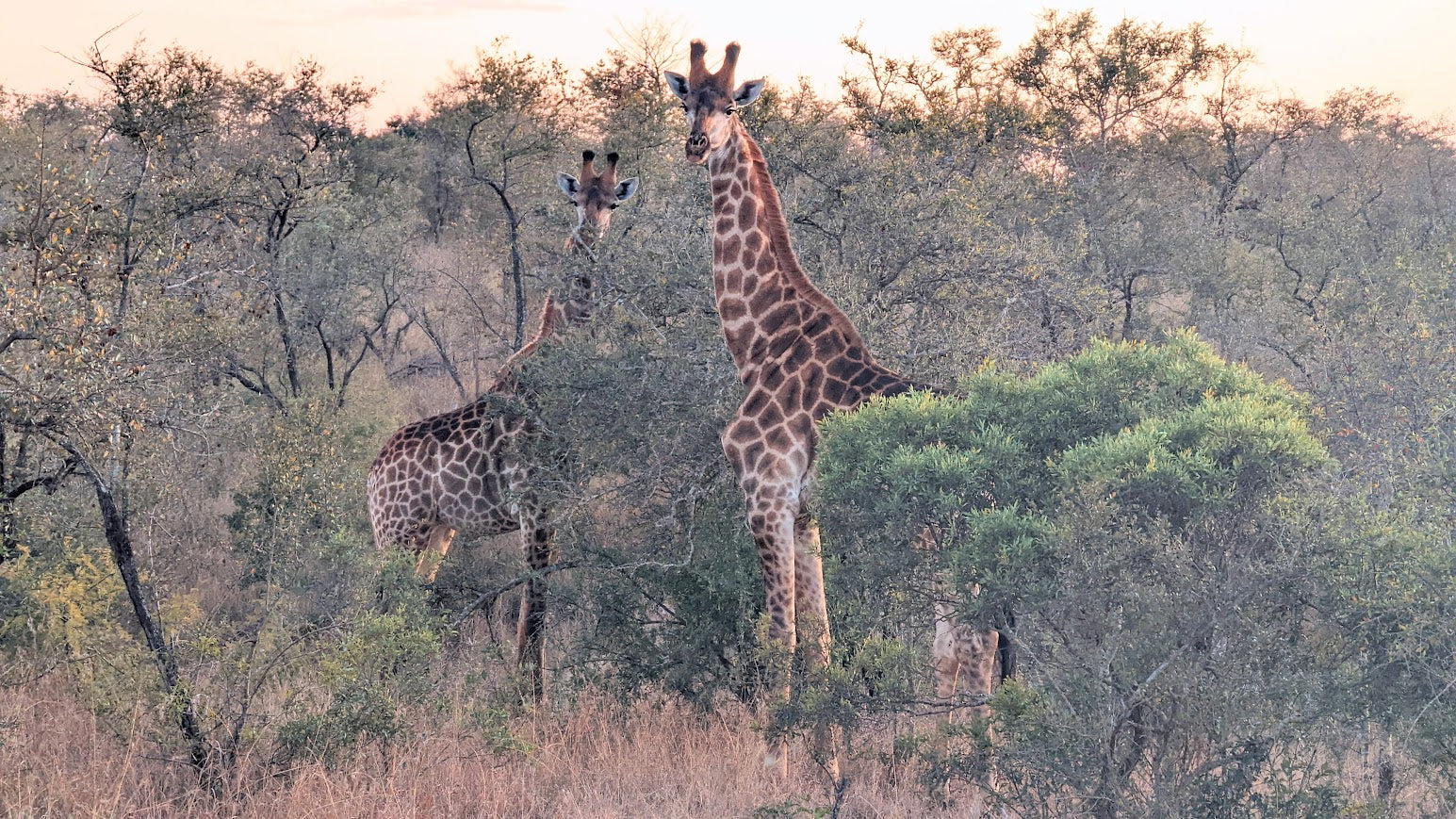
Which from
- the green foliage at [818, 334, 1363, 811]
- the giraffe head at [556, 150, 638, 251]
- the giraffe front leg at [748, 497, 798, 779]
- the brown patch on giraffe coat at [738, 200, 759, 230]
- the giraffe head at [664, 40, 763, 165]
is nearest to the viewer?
the green foliage at [818, 334, 1363, 811]

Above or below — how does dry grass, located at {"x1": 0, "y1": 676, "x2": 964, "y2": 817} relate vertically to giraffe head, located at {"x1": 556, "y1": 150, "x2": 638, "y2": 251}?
below

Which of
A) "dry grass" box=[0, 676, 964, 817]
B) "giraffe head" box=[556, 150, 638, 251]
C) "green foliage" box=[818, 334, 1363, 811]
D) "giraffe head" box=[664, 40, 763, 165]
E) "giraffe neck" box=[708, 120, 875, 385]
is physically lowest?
"dry grass" box=[0, 676, 964, 817]

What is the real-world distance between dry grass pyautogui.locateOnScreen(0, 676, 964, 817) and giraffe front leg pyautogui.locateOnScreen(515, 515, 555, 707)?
138 centimetres

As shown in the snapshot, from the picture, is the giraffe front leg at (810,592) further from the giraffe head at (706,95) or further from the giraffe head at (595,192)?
the giraffe head at (595,192)

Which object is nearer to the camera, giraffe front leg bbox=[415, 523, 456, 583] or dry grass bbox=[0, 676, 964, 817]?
dry grass bbox=[0, 676, 964, 817]

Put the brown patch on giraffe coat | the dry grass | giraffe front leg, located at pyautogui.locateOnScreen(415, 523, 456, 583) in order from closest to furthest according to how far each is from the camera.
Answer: the dry grass, the brown patch on giraffe coat, giraffe front leg, located at pyautogui.locateOnScreen(415, 523, 456, 583)

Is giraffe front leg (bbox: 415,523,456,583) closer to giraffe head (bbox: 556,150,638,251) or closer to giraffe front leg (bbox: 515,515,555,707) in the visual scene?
giraffe front leg (bbox: 515,515,555,707)

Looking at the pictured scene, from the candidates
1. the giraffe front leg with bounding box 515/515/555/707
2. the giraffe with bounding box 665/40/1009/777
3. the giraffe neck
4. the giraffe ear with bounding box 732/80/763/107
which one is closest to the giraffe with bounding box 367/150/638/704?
the giraffe front leg with bounding box 515/515/555/707

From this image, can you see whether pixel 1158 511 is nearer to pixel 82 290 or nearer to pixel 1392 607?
pixel 1392 607

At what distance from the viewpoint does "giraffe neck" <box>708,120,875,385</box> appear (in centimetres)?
643

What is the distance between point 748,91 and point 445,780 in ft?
12.7

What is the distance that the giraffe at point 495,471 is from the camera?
26.0 ft

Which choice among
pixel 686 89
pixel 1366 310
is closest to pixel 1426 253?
pixel 1366 310

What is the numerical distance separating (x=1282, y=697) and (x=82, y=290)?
523 centimetres
